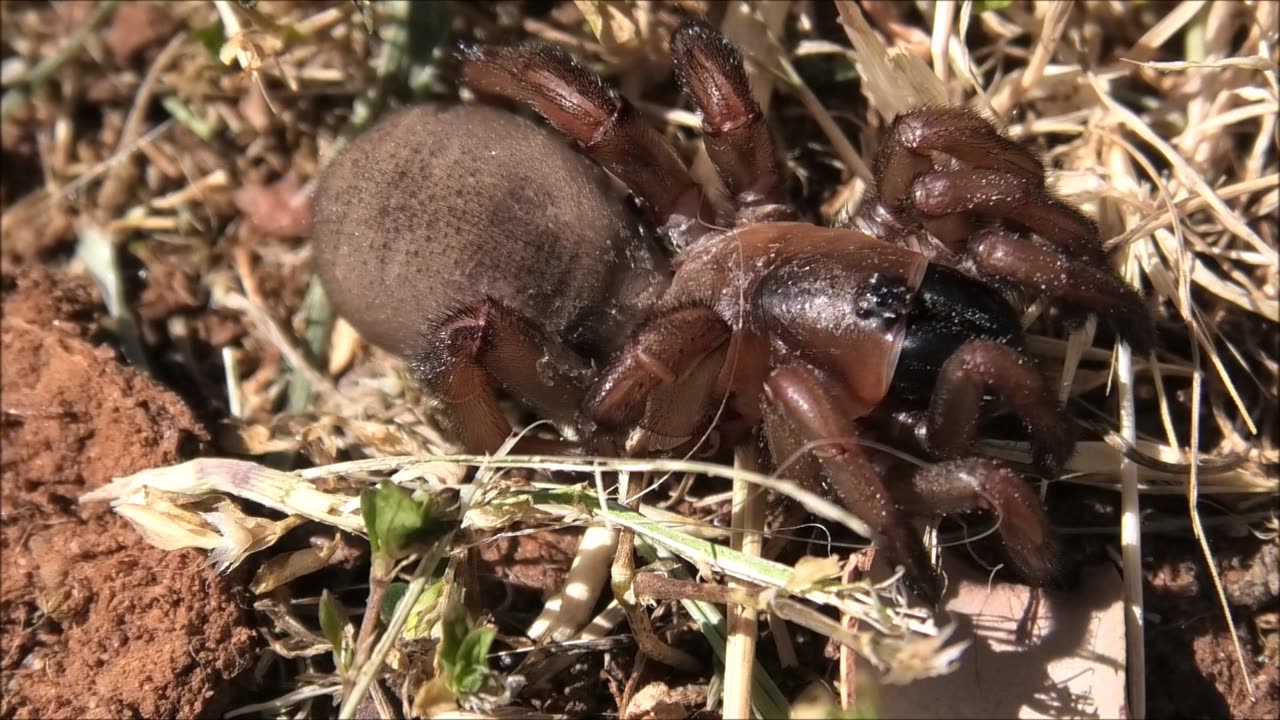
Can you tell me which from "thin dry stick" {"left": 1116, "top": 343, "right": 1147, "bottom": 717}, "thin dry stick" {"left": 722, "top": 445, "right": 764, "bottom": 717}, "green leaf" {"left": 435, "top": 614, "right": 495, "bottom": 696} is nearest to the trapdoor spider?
"thin dry stick" {"left": 1116, "top": 343, "right": 1147, "bottom": 717}

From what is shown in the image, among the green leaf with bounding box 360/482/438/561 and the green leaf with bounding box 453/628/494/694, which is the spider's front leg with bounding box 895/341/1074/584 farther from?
the green leaf with bounding box 360/482/438/561

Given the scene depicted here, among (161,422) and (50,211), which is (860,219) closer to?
(161,422)

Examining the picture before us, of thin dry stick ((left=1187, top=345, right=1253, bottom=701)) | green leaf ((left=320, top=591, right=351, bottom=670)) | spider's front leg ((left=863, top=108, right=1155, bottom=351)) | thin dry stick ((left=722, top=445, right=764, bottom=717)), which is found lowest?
green leaf ((left=320, top=591, right=351, bottom=670))

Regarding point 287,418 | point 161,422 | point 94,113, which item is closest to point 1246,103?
point 287,418

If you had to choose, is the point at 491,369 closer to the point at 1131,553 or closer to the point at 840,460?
the point at 840,460

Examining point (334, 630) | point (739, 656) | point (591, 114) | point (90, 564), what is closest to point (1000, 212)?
point (591, 114)
